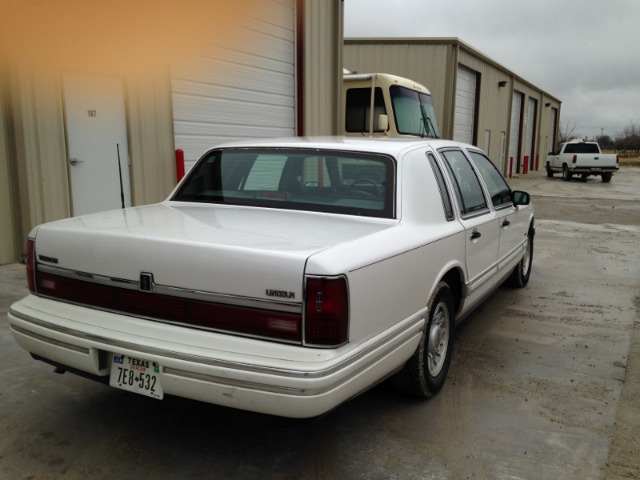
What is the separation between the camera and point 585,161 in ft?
86.1

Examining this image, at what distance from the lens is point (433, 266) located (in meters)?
3.21

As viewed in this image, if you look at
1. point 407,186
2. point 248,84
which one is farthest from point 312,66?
point 407,186

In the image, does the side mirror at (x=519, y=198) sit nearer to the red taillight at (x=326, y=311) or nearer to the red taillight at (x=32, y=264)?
the red taillight at (x=326, y=311)

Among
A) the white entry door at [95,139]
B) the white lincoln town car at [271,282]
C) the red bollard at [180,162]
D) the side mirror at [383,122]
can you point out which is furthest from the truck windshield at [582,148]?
the white lincoln town car at [271,282]

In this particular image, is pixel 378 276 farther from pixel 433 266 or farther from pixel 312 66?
pixel 312 66

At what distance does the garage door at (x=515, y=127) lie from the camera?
32.1 m

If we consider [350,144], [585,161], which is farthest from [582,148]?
[350,144]

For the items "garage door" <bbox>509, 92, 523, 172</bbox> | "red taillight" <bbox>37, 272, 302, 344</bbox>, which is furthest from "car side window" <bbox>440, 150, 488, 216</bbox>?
"garage door" <bbox>509, 92, 523, 172</bbox>

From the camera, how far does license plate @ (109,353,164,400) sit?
2461 mm

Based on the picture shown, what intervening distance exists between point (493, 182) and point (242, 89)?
5.83m

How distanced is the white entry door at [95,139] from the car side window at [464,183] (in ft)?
13.5

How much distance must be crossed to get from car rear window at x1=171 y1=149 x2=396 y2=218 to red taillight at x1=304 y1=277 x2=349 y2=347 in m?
0.92

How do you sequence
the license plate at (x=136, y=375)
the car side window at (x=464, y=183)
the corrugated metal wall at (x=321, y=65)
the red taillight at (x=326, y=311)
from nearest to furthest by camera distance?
the red taillight at (x=326, y=311)
the license plate at (x=136, y=375)
the car side window at (x=464, y=183)
the corrugated metal wall at (x=321, y=65)

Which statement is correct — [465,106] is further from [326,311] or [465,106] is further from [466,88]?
[326,311]
